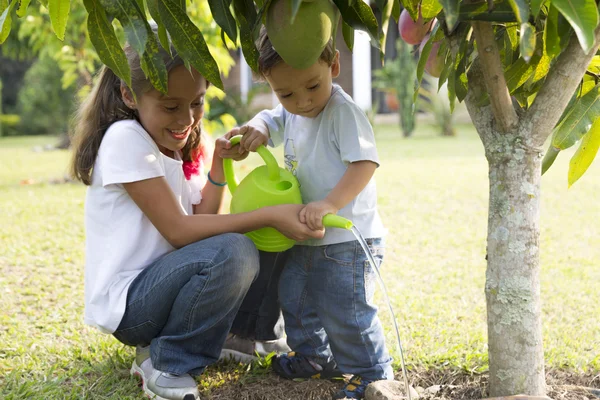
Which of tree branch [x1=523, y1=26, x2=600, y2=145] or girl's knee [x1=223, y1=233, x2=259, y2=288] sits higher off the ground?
tree branch [x1=523, y1=26, x2=600, y2=145]

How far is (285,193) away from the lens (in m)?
1.97

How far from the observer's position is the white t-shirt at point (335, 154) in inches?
75.8

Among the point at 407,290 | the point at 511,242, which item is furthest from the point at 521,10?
the point at 407,290

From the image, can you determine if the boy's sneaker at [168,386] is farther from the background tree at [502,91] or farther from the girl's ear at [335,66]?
the girl's ear at [335,66]

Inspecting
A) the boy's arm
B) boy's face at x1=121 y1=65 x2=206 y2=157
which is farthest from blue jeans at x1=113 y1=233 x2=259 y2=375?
boy's face at x1=121 y1=65 x2=206 y2=157

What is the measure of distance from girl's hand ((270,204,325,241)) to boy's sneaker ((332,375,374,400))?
0.44m

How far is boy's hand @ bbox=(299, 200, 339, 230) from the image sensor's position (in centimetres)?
184

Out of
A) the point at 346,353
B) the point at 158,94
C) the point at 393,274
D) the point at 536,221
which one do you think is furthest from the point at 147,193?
the point at 393,274

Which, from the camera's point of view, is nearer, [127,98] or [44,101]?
[127,98]

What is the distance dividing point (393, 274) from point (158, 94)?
5.52 feet

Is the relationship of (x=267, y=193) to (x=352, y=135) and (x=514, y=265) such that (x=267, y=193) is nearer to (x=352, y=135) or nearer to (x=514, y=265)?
(x=352, y=135)

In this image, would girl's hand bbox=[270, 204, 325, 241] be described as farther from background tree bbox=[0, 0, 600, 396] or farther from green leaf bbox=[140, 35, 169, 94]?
green leaf bbox=[140, 35, 169, 94]

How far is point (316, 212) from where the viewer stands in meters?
1.84

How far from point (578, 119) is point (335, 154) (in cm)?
65
